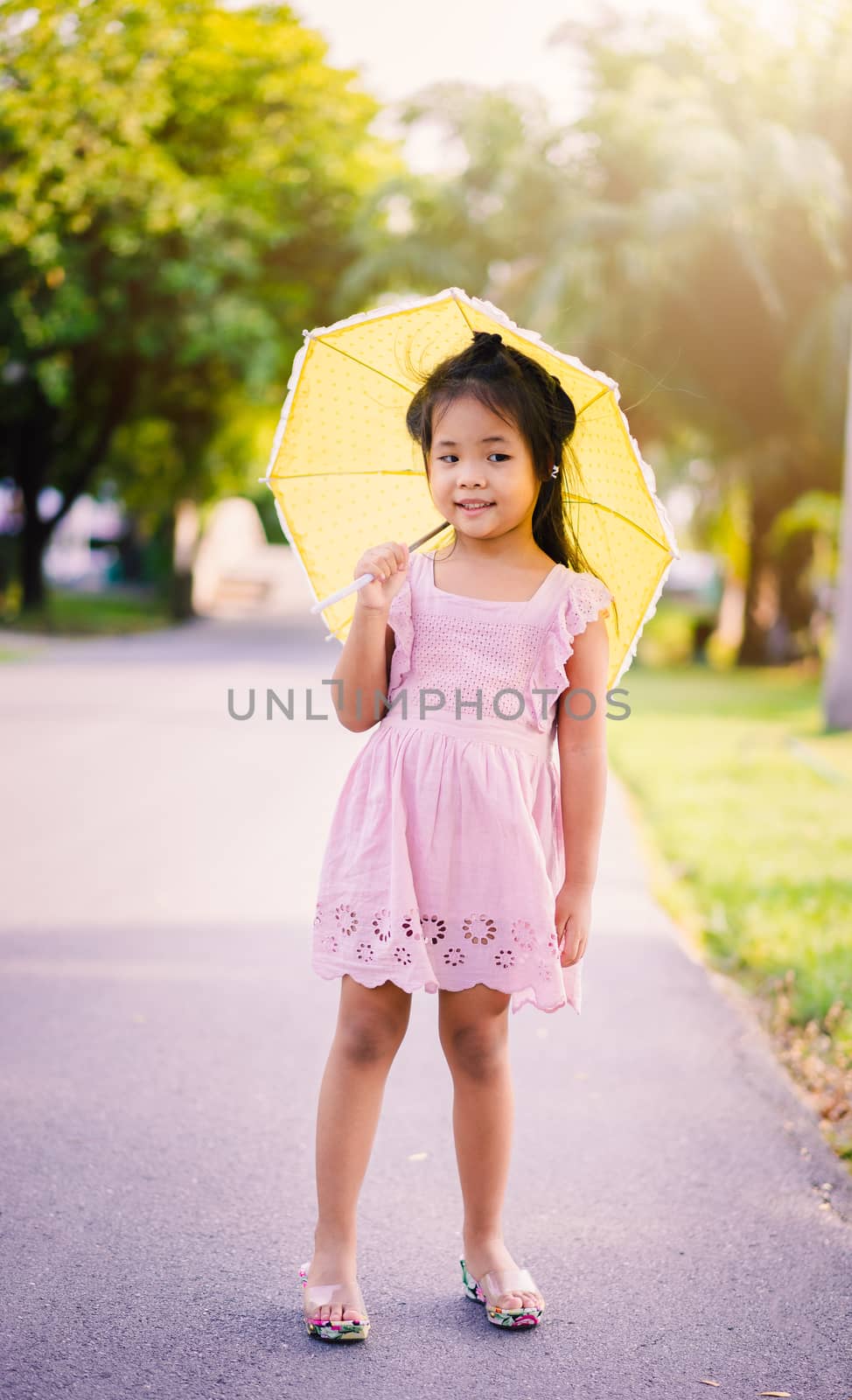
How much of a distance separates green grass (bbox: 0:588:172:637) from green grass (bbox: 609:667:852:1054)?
12.2m

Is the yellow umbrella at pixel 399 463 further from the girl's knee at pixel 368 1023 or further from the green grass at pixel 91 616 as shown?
the green grass at pixel 91 616

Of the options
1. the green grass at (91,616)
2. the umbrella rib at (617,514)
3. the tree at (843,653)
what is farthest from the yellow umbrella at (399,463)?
the green grass at (91,616)

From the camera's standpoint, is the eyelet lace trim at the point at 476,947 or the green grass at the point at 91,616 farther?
the green grass at the point at 91,616

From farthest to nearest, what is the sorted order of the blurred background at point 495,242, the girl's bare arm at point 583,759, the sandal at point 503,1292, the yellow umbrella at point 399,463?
the blurred background at point 495,242
the yellow umbrella at point 399,463
the girl's bare arm at point 583,759
the sandal at point 503,1292

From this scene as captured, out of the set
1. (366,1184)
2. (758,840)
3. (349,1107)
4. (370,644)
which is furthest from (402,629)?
(758,840)

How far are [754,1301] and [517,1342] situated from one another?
50cm

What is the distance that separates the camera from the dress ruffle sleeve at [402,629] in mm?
2914

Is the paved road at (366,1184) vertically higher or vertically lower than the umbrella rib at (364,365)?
lower

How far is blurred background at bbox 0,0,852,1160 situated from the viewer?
1933cm

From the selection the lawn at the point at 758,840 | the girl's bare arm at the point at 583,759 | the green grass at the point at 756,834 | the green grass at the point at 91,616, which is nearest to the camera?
the girl's bare arm at the point at 583,759

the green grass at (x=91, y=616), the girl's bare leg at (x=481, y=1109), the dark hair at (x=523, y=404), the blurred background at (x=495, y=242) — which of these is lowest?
the green grass at (x=91, y=616)

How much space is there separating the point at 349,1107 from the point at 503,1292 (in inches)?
17.7

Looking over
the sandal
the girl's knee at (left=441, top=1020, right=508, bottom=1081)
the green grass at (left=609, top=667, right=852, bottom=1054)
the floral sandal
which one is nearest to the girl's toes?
the sandal

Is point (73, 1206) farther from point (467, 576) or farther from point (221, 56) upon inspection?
point (221, 56)
